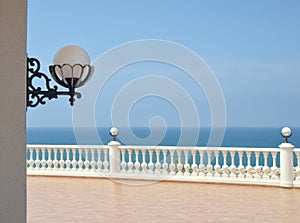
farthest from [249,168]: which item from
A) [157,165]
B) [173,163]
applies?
[157,165]

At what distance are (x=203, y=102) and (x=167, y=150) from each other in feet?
3.66

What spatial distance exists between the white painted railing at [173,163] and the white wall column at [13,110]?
254 inches

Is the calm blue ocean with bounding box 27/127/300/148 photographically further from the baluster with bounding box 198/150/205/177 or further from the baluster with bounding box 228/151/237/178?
the baluster with bounding box 228/151/237/178

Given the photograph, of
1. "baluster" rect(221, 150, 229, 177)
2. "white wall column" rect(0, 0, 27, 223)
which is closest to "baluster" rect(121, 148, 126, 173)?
"baluster" rect(221, 150, 229, 177)

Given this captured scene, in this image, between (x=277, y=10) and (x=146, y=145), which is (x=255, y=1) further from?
(x=146, y=145)

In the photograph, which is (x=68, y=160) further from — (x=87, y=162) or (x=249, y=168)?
(x=249, y=168)

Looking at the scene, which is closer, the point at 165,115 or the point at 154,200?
the point at 154,200

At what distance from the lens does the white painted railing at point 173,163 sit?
800 centimetres

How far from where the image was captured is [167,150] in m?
8.59

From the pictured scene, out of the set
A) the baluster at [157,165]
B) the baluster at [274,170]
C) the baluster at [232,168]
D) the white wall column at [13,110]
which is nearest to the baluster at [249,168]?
the baluster at [232,168]

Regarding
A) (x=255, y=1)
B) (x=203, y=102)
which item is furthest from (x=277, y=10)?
(x=203, y=102)

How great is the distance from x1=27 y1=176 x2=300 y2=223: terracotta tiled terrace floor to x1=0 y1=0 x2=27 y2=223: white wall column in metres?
3.69

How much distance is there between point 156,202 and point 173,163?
6.53 ft

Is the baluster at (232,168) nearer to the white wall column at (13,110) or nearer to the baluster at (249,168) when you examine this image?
the baluster at (249,168)
